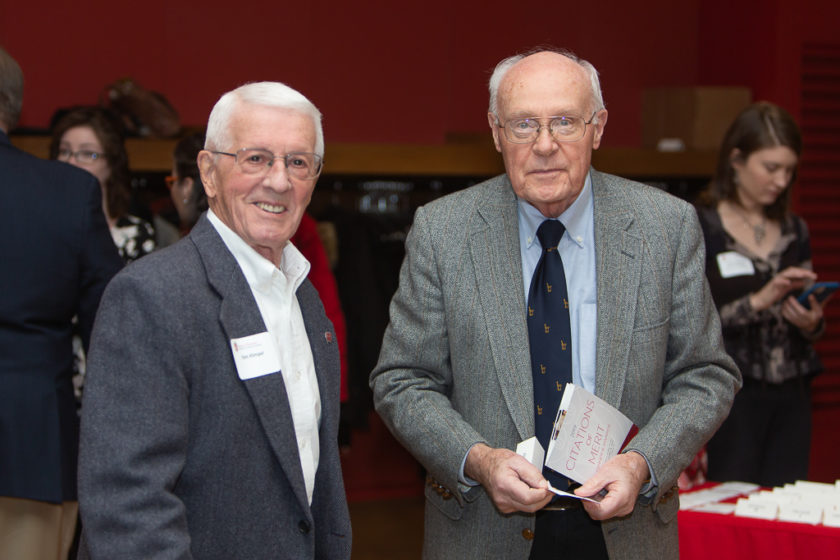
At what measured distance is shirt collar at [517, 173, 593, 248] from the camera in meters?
2.12

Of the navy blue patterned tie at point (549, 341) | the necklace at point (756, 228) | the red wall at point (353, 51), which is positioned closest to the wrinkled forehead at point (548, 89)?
the navy blue patterned tie at point (549, 341)

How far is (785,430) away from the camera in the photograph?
3.46 m

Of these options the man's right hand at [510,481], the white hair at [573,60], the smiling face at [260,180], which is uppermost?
the white hair at [573,60]

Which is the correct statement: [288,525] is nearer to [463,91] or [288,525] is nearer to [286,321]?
[286,321]

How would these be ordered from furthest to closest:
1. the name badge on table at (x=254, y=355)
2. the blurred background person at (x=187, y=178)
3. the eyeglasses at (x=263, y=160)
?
the blurred background person at (x=187, y=178)
the eyeglasses at (x=263, y=160)
the name badge on table at (x=254, y=355)

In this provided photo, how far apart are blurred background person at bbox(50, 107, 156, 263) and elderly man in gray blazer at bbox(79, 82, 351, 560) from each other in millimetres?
1883

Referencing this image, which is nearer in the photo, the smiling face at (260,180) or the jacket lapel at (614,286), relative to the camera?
the smiling face at (260,180)

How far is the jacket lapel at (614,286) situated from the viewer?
2.00 meters

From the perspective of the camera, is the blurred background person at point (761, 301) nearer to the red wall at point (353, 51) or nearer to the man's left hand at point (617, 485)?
the man's left hand at point (617, 485)

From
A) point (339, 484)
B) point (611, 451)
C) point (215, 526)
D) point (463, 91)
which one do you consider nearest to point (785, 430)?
point (611, 451)

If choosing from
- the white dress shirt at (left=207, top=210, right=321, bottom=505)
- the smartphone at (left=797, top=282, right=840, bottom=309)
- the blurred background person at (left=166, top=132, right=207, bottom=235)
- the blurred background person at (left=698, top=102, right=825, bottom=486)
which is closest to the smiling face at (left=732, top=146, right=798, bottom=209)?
the blurred background person at (left=698, top=102, right=825, bottom=486)

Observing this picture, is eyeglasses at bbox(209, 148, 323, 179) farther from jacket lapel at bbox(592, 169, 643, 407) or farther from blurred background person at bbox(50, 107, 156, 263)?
blurred background person at bbox(50, 107, 156, 263)

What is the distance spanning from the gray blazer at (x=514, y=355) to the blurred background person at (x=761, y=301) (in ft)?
4.61

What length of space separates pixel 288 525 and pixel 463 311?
0.65 m
